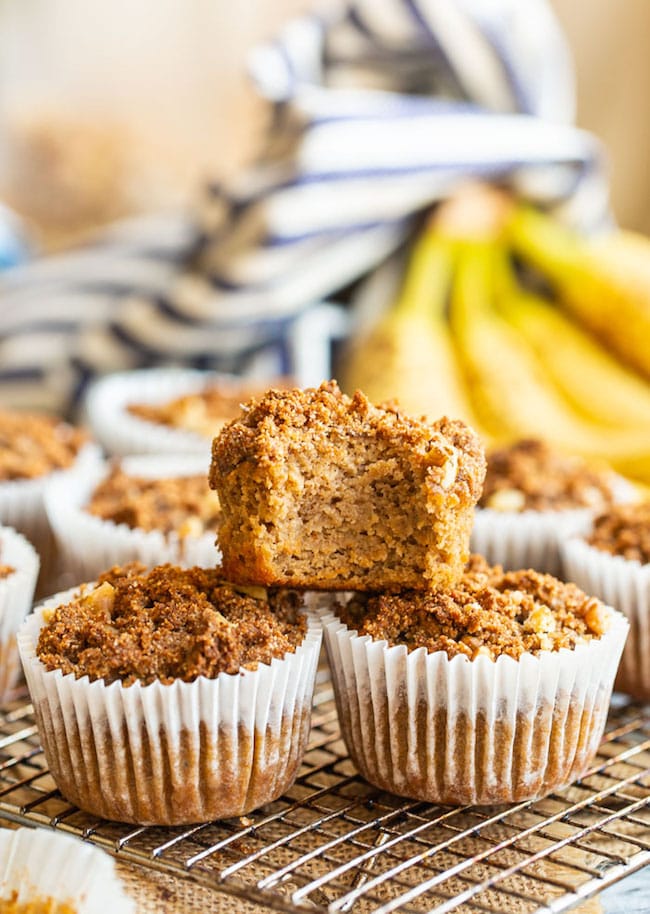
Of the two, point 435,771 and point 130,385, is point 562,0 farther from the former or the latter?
point 435,771

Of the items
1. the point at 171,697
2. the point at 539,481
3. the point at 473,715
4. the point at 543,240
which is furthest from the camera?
the point at 543,240

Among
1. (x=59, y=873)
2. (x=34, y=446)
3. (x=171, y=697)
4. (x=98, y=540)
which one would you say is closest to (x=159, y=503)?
(x=98, y=540)

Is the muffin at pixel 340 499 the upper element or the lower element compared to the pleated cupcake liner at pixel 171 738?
upper

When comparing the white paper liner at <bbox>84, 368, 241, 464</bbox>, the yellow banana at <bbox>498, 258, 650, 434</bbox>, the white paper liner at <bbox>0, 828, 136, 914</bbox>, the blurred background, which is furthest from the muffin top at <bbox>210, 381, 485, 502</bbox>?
the blurred background

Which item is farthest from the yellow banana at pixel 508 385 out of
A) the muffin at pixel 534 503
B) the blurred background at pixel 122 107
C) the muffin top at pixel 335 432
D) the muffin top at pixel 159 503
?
the blurred background at pixel 122 107

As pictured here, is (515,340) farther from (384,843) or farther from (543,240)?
(384,843)

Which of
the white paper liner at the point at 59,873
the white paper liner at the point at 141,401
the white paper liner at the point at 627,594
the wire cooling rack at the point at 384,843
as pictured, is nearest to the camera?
the white paper liner at the point at 59,873

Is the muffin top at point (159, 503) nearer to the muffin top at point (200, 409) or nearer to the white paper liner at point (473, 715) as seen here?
the muffin top at point (200, 409)
